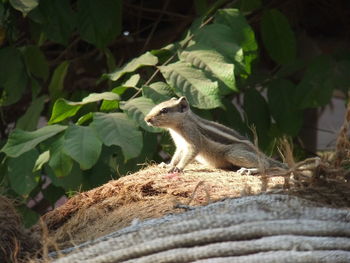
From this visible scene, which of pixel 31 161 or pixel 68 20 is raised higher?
pixel 68 20

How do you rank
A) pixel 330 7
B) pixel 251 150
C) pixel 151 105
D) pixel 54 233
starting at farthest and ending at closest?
pixel 330 7, pixel 251 150, pixel 151 105, pixel 54 233

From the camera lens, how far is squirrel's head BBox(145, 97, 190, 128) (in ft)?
12.5

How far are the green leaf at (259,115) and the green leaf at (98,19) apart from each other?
2.74 ft

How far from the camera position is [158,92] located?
11.5ft

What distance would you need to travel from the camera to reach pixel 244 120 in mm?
4500

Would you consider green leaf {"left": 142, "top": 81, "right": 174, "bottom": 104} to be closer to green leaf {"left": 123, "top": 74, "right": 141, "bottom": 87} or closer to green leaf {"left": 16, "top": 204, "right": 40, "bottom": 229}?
green leaf {"left": 123, "top": 74, "right": 141, "bottom": 87}

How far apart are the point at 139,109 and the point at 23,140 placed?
0.49m

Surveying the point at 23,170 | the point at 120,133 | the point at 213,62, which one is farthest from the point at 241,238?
the point at 23,170

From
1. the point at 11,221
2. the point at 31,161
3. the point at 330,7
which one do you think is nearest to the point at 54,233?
the point at 11,221

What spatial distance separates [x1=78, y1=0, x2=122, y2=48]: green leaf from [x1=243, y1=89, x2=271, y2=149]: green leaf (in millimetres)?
835

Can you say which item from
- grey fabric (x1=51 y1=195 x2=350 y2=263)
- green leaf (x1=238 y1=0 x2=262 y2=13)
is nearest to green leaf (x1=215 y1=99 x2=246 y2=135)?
green leaf (x1=238 y1=0 x2=262 y2=13)

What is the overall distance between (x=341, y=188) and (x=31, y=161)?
6.41ft

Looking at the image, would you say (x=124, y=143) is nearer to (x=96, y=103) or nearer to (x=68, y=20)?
(x=96, y=103)

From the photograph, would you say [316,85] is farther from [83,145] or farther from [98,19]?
[83,145]
